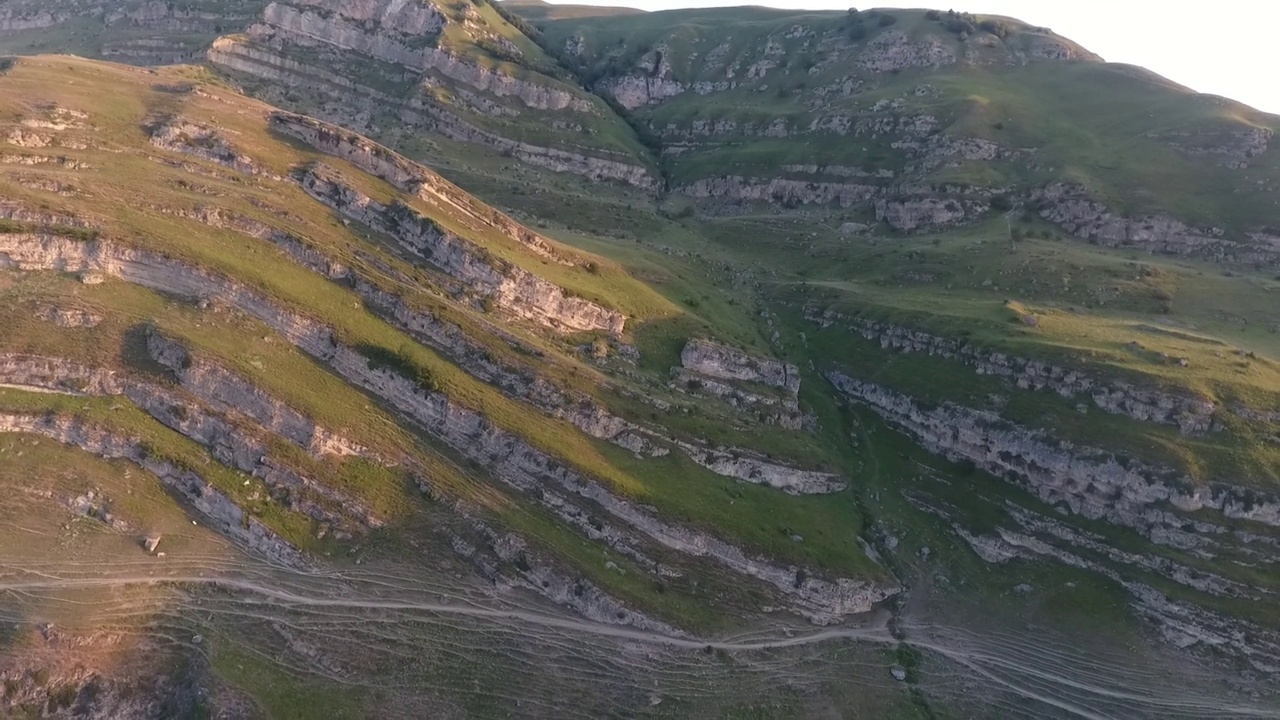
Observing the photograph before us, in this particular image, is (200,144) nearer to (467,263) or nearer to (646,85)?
(467,263)

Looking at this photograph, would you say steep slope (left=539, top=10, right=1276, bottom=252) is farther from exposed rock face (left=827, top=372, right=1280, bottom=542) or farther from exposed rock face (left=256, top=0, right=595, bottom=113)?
exposed rock face (left=827, top=372, right=1280, bottom=542)

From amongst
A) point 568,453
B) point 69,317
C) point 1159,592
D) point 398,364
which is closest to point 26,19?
point 69,317

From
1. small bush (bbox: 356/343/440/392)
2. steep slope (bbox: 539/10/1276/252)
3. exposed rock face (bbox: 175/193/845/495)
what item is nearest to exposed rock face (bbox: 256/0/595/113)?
steep slope (bbox: 539/10/1276/252)

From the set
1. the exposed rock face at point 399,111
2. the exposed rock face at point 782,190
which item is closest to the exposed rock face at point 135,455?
the exposed rock face at point 399,111

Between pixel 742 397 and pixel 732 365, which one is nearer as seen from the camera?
pixel 742 397

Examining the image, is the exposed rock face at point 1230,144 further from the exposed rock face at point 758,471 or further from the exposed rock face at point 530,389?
the exposed rock face at point 758,471

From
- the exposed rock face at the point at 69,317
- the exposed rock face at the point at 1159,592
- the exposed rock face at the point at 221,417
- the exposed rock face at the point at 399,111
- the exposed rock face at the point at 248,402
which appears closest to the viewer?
the exposed rock face at the point at 221,417
